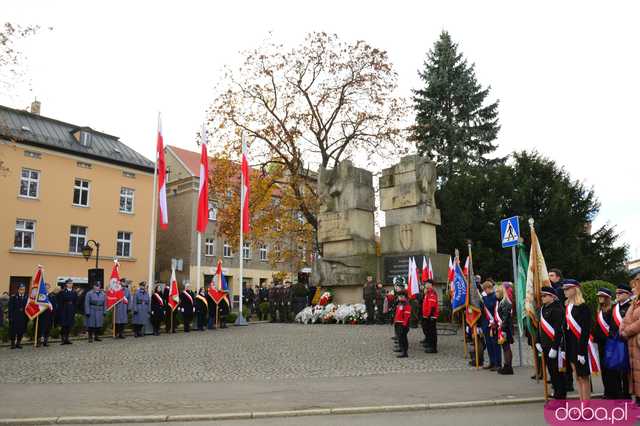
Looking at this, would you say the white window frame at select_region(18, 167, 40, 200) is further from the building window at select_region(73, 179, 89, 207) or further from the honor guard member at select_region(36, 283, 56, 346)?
the honor guard member at select_region(36, 283, 56, 346)

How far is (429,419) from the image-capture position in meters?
6.81

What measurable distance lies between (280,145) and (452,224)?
10059 mm

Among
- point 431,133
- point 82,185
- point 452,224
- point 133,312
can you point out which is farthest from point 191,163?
point 133,312

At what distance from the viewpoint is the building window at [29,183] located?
36312 millimetres

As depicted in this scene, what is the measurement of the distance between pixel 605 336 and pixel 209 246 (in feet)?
147

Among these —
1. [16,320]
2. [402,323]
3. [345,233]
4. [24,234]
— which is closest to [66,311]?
[16,320]

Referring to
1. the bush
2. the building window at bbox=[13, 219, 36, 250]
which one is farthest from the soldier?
the building window at bbox=[13, 219, 36, 250]

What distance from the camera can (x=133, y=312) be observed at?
17922 mm

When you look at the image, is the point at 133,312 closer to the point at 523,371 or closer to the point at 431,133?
the point at 523,371

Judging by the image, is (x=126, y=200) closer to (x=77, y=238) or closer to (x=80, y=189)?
(x=80, y=189)

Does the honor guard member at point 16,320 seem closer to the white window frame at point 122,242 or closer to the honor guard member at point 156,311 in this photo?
the honor guard member at point 156,311

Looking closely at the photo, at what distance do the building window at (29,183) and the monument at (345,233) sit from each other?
23.4m

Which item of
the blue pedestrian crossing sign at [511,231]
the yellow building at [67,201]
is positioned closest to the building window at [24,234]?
the yellow building at [67,201]

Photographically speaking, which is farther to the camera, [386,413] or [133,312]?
[133,312]
